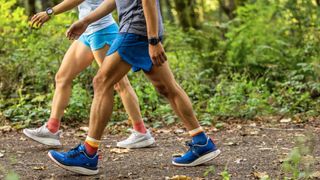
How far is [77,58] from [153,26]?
168 centimetres

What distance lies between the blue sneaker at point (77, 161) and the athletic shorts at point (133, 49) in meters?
0.85

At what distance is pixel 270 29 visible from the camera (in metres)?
12.8

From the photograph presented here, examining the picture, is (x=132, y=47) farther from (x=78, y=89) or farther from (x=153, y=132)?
(x=78, y=89)

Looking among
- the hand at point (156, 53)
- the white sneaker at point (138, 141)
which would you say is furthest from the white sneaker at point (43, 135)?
the hand at point (156, 53)

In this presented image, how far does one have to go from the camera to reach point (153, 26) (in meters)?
4.92

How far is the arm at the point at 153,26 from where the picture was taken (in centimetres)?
489

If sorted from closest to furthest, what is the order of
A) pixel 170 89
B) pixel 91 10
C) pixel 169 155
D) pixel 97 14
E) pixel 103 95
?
pixel 103 95, pixel 170 89, pixel 97 14, pixel 91 10, pixel 169 155

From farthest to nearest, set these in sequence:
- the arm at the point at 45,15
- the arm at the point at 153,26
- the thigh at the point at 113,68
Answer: the arm at the point at 45,15 → the thigh at the point at 113,68 → the arm at the point at 153,26

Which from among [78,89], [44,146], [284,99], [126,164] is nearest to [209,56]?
[284,99]

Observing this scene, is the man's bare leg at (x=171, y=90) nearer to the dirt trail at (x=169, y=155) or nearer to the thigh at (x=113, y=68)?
the thigh at (x=113, y=68)

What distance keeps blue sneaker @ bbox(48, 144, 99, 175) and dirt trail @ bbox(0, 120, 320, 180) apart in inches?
4.5

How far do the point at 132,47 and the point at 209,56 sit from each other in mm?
6992

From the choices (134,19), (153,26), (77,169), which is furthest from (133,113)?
(153,26)

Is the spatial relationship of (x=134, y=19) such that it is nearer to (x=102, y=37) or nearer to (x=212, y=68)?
(x=102, y=37)
